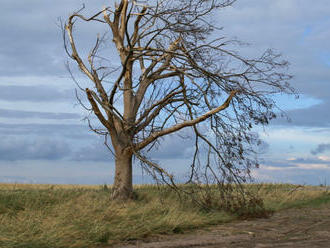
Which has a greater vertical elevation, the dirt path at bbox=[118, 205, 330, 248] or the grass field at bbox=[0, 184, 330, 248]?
the grass field at bbox=[0, 184, 330, 248]

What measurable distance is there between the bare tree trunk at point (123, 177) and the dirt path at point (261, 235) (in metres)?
3.96

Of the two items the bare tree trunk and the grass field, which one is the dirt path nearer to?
the grass field

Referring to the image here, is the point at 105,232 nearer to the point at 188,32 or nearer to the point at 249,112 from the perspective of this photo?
the point at 249,112

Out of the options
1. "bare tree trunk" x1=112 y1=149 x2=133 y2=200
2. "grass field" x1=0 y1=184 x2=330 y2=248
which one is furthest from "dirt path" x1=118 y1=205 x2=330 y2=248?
"bare tree trunk" x1=112 y1=149 x2=133 y2=200

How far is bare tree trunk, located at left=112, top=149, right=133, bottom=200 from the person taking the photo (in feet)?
44.9

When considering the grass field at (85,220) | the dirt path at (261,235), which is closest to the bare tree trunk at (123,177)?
the grass field at (85,220)

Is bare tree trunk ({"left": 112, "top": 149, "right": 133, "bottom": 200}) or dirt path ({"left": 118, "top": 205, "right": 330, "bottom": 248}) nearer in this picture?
dirt path ({"left": 118, "top": 205, "right": 330, "bottom": 248})

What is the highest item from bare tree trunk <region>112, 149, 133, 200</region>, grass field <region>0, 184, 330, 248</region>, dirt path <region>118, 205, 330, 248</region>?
bare tree trunk <region>112, 149, 133, 200</region>

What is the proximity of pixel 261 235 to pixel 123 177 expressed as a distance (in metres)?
5.82

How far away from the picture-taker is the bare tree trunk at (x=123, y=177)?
13.7 metres

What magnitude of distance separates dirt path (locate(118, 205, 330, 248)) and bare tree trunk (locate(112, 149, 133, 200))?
3959 millimetres

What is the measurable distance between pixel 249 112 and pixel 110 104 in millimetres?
4145

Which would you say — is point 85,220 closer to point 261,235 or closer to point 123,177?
point 261,235

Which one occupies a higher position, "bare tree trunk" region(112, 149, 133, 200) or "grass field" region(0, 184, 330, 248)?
"bare tree trunk" region(112, 149, 133, 200)
